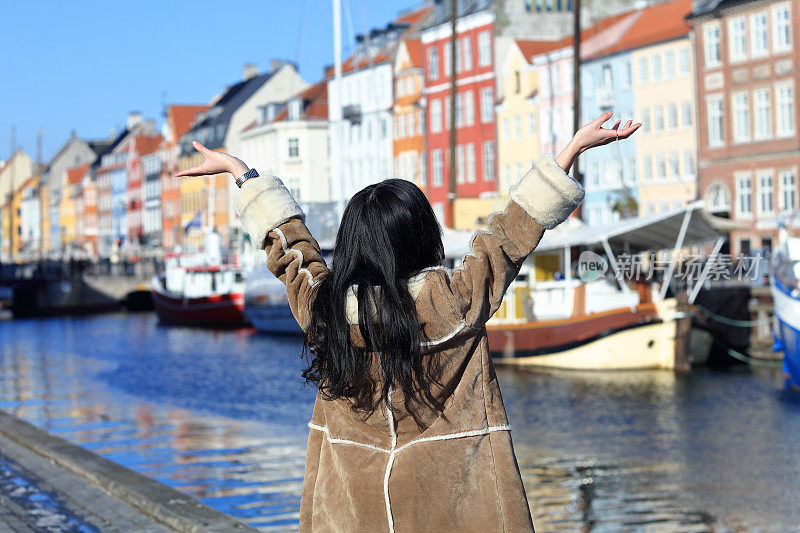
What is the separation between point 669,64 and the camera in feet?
164

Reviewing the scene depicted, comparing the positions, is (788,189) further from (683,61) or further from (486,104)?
(486,104)

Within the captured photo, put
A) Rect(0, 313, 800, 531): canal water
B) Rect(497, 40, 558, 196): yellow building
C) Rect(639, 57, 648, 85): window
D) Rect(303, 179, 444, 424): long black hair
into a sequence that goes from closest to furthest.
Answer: Rect(303, 179, 444, 424): long black hair < Rect(0, 313, 800, 531): canal water < Rect(639, 57, 648, 85): window < Rect(497, 40, 558, 196): yellow building

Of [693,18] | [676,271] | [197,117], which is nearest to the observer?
[676,271]

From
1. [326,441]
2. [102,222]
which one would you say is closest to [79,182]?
[102,222]

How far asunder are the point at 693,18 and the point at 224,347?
20431 mm

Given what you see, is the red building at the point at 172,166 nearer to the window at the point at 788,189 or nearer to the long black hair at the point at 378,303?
the window at the point at 788,189

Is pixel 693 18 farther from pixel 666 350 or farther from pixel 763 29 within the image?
pixel 666 350

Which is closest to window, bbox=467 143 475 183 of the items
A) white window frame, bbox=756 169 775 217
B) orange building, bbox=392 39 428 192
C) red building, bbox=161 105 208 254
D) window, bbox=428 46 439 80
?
orange building, bbox=392 39 428 192

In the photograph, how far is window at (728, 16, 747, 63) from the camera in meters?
45.4

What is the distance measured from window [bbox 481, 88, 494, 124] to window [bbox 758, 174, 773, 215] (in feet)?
66.2

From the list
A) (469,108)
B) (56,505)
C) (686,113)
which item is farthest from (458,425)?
(469,108)

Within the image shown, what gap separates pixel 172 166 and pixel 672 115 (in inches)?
2243

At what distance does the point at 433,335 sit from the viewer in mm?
2936

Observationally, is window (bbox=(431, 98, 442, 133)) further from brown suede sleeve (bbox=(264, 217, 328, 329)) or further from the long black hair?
the long black hair
